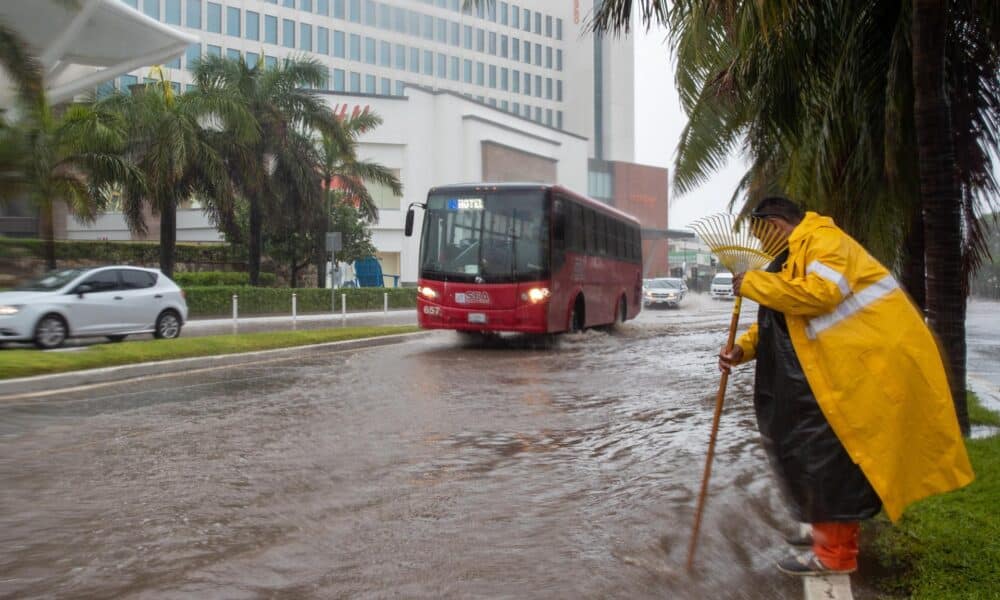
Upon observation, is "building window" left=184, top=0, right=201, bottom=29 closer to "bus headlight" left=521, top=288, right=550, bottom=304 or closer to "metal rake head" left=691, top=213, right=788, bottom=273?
"bus headlight" left=521, top=288, right=550, bottom=304

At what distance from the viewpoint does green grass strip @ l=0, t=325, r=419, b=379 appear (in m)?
12.1

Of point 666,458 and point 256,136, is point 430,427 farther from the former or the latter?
point 256,136

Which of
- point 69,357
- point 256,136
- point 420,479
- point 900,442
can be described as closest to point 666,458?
point 420,479

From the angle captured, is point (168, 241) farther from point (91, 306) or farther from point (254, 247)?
point (91, 306)

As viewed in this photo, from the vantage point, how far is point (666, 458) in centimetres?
751

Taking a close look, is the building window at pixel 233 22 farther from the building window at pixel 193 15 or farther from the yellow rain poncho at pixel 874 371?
the yellow rain poncho at pixel 874 371

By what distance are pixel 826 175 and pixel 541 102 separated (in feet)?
265

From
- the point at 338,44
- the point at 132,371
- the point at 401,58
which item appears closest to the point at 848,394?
the point at 132,371

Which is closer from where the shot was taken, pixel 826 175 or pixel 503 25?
pixel 826 175

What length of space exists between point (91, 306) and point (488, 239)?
24.5ft

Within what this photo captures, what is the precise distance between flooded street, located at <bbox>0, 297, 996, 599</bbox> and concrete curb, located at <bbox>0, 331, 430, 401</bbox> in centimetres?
71

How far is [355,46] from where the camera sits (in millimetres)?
69625

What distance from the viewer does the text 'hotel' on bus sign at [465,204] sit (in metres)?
18.1

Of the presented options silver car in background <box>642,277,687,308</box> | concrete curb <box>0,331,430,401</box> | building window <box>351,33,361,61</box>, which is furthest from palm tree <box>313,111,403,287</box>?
building window <box>351,33,361,61</box>
